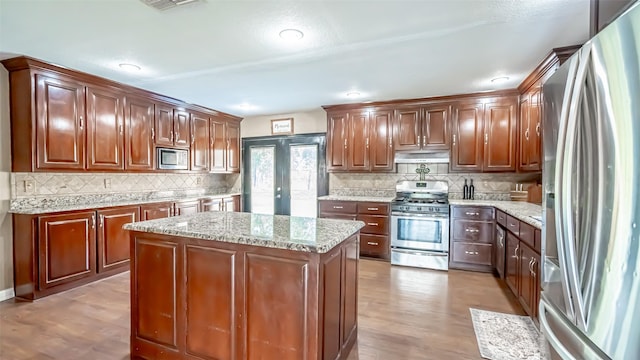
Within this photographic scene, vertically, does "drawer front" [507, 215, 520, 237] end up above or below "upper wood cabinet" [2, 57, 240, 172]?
below

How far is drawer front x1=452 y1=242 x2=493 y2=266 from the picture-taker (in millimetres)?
3938

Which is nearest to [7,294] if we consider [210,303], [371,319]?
[210,303]

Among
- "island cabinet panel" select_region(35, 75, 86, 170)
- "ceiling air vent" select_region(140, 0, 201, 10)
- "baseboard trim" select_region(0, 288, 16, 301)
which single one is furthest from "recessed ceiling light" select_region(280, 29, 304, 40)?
"baseboard trim" select_region(0, 288, 16, 301)

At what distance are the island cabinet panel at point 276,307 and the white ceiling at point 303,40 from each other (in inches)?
67.8

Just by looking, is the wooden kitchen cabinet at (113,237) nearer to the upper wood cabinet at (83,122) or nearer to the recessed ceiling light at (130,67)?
the upper wood cabinet at (83,122)

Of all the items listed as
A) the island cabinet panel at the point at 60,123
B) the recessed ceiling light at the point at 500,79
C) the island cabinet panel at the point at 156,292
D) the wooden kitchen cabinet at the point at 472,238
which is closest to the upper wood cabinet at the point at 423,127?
the recessed ceiling light at the point at 500,79

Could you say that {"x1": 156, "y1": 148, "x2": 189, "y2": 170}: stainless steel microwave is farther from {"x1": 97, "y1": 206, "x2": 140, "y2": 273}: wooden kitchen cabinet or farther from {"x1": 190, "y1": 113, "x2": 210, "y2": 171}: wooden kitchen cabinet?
{"x1": 97, "y1": 206, "x2": 140, "y2": 273}: wooden kitchen cabinet

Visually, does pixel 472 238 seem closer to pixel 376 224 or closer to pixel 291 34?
pixel 376 224

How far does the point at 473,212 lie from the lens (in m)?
3.97

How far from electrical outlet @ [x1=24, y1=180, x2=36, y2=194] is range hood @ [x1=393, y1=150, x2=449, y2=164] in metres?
4.58

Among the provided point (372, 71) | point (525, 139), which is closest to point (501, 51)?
point (372, 71)

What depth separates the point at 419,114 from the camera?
4.57m

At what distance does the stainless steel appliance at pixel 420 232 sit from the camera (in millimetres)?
4098

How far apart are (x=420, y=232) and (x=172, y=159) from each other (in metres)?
3.86
